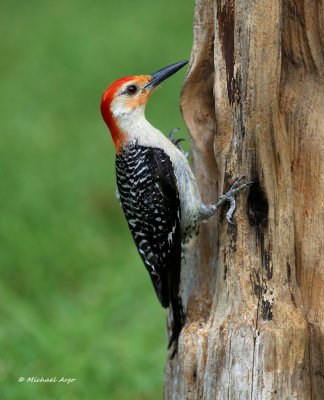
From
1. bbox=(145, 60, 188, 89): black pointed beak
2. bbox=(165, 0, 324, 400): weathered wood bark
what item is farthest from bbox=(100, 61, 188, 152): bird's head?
bbox=(165, 0, 324, 400): weathered wood bark

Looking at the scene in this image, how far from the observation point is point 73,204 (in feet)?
34.5

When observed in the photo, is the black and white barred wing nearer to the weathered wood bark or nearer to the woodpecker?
the woodpecker

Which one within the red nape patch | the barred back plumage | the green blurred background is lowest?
the green blurred background

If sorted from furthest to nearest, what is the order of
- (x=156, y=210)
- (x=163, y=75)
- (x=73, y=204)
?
(x=73, y=204) → (x=163, y=75) → (x=156, y=210)

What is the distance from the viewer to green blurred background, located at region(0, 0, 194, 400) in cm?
764

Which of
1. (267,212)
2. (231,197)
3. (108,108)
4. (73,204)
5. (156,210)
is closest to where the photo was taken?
(267,212)

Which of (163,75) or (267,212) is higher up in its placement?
(163,75)

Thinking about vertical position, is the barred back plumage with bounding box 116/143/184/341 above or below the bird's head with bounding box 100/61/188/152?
below

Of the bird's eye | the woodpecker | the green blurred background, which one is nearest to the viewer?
the woodpecker

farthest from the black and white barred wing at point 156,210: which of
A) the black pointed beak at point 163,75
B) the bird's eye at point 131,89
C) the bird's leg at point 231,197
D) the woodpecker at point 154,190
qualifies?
the bird's leg at point 231,197

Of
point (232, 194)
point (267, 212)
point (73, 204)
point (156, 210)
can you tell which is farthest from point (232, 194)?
point (73, 204)

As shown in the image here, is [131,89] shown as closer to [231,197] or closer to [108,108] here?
[108,108]

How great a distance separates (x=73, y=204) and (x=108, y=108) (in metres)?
4.55

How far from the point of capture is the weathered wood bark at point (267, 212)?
16.3 ft
